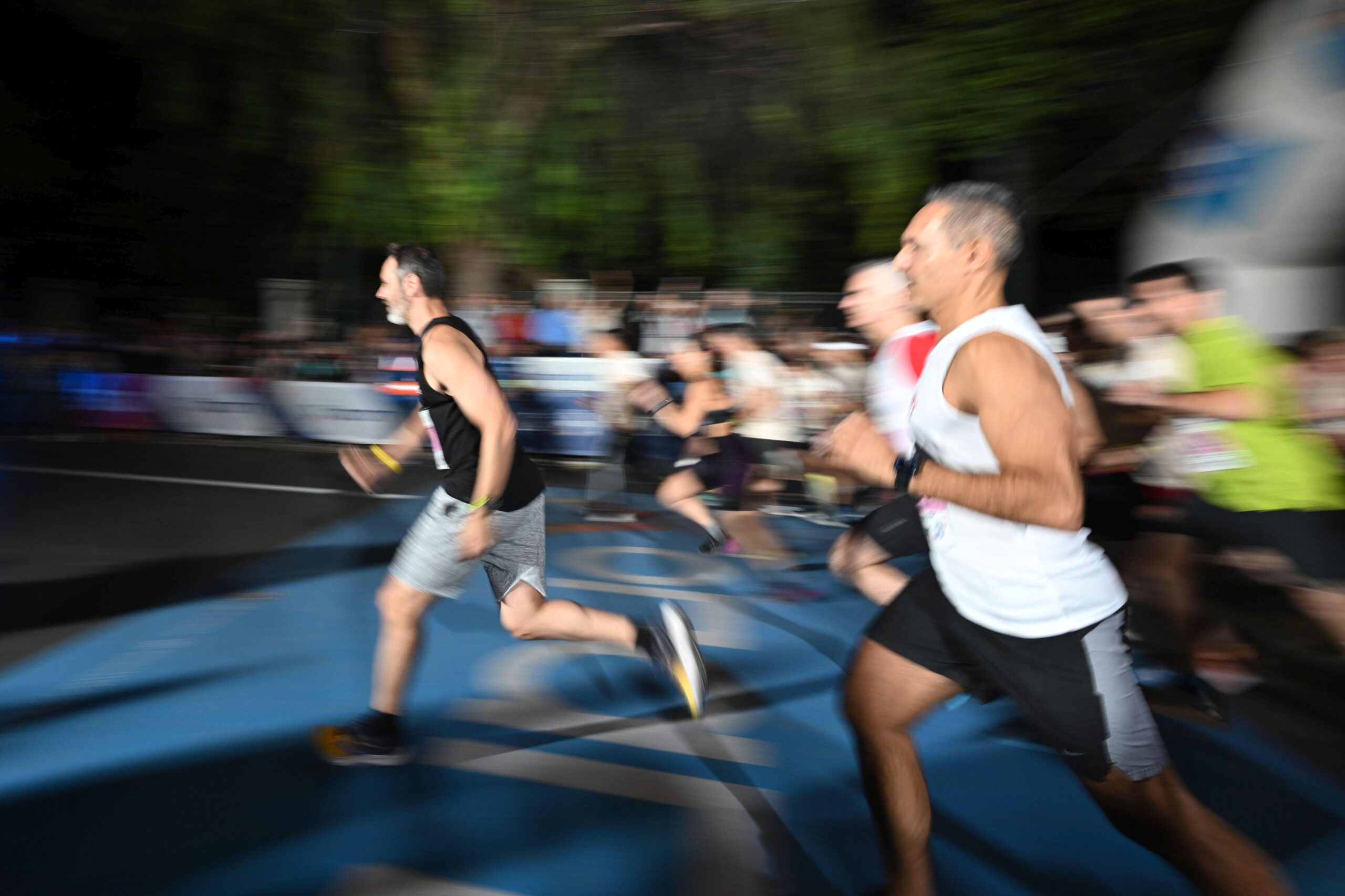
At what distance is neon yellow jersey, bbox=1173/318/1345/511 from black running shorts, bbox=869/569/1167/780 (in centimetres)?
182

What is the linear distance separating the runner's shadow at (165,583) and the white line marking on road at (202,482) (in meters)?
1.92

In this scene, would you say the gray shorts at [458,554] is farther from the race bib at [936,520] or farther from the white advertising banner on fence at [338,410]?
the white advertising banner on fence at [338,410]

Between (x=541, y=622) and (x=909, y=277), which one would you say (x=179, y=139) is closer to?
(x=541, y=622)

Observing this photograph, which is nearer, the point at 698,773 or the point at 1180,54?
the point at 698,773

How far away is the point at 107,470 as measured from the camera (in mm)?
9469

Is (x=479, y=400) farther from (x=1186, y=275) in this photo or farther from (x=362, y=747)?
(x=1186, y=275)

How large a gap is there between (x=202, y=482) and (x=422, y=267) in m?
6.58

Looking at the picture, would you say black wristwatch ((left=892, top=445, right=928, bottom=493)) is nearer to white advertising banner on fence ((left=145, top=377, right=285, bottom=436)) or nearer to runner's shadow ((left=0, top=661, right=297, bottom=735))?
runner's shadow ((left=0, top=661, right=297, bottom=735))

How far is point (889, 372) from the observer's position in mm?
3404

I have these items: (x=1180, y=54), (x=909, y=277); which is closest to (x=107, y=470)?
(x=909, y=277)

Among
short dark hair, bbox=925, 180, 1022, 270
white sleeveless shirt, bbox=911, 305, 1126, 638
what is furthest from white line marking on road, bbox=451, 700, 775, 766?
short dark hair, bbox=925, 180, 1022, 270

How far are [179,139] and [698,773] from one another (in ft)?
43.7

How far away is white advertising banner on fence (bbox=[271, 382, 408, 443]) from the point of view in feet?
36.4

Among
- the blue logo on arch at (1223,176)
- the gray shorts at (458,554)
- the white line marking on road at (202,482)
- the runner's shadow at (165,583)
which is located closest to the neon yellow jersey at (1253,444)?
the gray shorts at (458,554)
